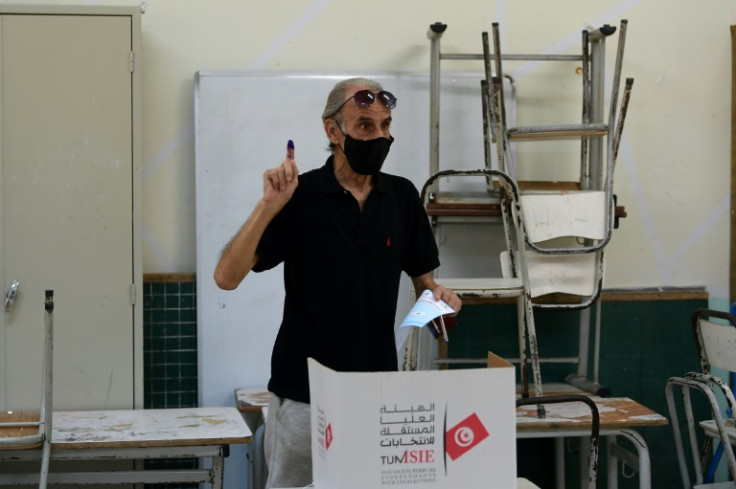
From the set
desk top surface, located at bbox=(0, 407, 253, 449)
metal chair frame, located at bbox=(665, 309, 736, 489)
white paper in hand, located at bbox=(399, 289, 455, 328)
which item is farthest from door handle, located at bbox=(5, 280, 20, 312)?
metal chair frame, located at bbox=(665, 309, 736, 489)

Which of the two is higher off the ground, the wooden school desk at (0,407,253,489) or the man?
the man

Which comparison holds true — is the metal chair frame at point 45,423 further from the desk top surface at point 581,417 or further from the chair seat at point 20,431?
the desk top surface at point 581,417

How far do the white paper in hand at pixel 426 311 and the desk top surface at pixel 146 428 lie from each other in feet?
3.54

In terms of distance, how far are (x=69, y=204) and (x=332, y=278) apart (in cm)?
160

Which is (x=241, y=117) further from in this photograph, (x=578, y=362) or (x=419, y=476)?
(x=419, y=476)

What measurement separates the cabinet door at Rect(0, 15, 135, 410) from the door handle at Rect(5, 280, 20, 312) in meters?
0.01

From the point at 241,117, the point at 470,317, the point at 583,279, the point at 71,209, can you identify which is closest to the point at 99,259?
the point at 71,209

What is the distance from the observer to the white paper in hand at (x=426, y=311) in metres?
→ 1.85

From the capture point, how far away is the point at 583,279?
11.7ft

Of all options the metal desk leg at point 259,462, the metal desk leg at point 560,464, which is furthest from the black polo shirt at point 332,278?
the metal desk leg at point 560,464

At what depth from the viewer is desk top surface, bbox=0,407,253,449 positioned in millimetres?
2834

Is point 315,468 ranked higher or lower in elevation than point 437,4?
lower

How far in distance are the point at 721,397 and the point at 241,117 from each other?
2.28 metres

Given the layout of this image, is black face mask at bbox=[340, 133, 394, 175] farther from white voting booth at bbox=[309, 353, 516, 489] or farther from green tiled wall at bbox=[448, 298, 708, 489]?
green tiled wall at bbox=[448, 298, 708, 489]
